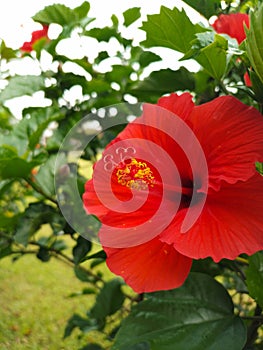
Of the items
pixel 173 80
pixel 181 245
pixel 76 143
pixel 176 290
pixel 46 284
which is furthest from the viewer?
pixel 46 284

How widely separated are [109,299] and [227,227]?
1002 mm

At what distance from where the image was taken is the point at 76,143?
1330mm

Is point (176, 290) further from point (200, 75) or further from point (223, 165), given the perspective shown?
point (200, 75)

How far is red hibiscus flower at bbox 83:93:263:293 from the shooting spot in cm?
64

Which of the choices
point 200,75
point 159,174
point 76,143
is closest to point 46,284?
point 76,143

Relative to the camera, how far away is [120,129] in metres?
1.36

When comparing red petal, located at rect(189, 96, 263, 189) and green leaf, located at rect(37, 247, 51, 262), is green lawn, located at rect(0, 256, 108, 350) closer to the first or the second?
green leaf, located at rect(37, 247, 51, 262)

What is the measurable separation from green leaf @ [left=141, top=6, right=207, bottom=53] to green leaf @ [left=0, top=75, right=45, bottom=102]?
21.5 inches

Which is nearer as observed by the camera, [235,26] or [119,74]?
[235,26]

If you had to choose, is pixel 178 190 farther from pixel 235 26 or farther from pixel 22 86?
pixel 22 86

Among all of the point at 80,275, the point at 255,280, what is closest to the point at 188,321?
the point at 255,280

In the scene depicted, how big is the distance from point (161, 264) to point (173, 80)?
1.73 feet

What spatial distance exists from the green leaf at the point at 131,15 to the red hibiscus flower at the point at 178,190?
743 millimetres

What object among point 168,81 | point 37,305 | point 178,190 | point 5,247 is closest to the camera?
point 178,190
